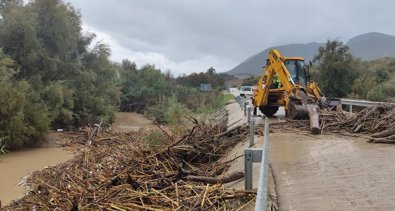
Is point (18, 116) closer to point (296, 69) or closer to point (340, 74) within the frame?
point (296, 69)

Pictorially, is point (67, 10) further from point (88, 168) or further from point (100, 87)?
point (88, 168)

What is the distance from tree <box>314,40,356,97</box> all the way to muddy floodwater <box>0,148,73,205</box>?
2686 cm

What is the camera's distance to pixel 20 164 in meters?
21.2

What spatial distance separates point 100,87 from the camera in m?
41.4

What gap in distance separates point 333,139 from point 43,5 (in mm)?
30535

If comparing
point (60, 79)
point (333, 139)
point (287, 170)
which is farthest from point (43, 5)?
point (287, 170)

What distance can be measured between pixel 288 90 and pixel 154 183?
10.7m

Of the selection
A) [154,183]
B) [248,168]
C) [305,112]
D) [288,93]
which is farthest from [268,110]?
[248,168]

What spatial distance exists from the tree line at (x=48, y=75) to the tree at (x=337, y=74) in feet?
36.3

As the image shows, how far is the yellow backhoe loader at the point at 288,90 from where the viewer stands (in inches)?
652

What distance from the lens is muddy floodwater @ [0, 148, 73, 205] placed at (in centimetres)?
1472

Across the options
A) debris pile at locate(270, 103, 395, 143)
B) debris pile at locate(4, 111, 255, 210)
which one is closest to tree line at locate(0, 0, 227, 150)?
debris pile at locate(270, 103, 395, 143)

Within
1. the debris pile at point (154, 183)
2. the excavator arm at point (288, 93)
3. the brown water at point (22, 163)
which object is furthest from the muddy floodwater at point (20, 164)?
the excavator arm at point (288, 93)

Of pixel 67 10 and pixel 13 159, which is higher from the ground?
pixel 67 10
